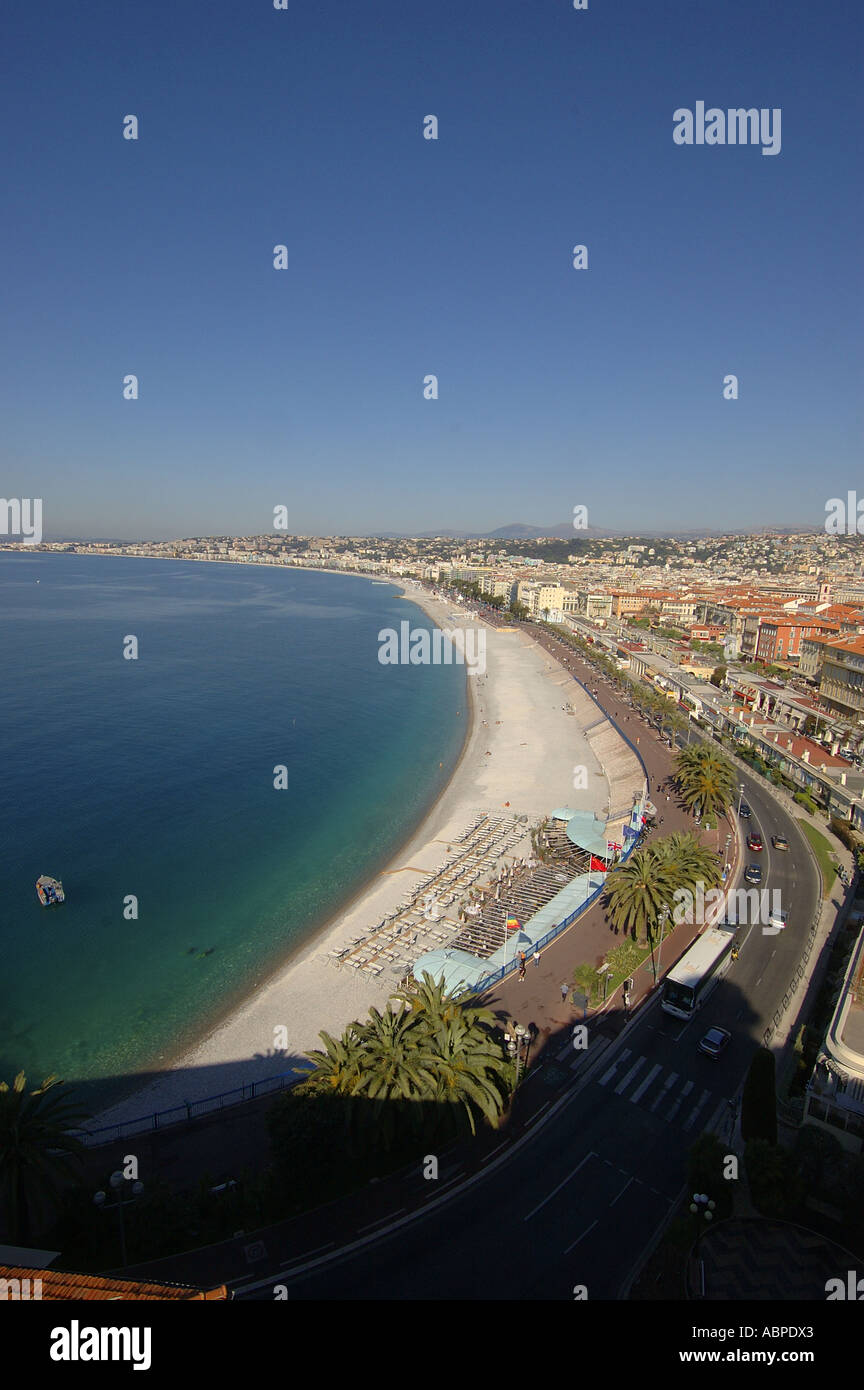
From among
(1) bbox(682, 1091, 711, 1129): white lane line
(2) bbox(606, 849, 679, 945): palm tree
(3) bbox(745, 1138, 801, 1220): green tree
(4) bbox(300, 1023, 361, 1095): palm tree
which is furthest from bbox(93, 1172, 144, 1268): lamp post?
(2) bbox(606, 849, 679, 945): palm tree

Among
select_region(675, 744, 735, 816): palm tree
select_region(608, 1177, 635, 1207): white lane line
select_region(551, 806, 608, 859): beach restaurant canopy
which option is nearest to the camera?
select_region(608, 1177, 635, 1207): white lane line

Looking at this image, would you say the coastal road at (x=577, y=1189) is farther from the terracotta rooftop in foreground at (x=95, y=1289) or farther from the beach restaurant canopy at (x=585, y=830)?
the beach restaurant canopy at (x=585, y=830)

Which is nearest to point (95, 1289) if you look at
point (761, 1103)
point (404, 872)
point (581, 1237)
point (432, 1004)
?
point (581, 1237)

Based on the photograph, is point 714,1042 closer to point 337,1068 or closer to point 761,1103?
point 761,1103

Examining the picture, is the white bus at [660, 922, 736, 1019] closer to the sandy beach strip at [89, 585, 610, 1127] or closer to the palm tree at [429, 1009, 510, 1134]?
the palm tree at [429, 1009, 510, 1134]

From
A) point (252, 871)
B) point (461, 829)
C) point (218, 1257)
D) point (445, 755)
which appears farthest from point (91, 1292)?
point (445, 755)
